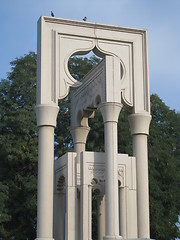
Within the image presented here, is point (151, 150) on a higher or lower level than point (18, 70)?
lower

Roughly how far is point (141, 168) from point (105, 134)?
89.4 inches

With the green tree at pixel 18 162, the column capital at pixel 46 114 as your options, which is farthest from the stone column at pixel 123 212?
the green tree at pixel 18 162

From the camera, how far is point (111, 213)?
20.2 meters

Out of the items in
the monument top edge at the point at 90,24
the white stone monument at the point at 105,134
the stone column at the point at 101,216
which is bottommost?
the stone column at the point at 101,216

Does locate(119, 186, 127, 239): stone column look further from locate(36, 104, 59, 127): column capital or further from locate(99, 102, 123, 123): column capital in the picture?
locate(36, 104, 59, 127): column capital

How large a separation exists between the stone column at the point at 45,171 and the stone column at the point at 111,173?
210 centimetres

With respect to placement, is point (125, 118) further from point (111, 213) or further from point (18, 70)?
point (111, 213)

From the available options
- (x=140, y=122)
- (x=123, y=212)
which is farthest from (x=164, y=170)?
(x=123, y=212)

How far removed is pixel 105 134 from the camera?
2134 centimetres

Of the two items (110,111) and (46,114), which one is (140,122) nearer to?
(110,111)

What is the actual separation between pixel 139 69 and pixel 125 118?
11.2m

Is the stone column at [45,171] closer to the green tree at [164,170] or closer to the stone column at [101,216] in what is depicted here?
the stone column at [101,216]

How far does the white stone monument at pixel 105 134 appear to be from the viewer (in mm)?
20812

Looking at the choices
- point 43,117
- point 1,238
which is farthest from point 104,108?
point 1,238
